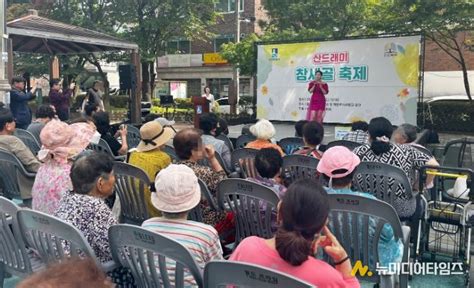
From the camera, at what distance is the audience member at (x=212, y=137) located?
4893mm

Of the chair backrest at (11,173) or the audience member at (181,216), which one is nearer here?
the audience member at (181,216)

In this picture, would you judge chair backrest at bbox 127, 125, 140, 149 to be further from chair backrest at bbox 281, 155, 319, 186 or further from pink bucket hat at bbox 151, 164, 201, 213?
pink bucket hat at bbox 151, 164, 201, 213

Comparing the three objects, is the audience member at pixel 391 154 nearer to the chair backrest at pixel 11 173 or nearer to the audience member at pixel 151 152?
the audience member at pixel 151 152

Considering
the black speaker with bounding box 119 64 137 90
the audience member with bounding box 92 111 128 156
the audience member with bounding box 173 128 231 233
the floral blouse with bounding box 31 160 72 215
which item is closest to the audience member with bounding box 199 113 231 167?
the audience member with bounding box 92 111 128 156

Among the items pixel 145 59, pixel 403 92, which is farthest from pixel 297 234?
pixel 145 59

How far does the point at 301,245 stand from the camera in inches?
67.6

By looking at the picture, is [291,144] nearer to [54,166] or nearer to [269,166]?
[269,166]

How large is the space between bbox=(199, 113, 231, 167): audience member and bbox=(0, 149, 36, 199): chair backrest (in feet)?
5.41

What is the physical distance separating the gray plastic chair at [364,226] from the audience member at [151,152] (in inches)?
62.7

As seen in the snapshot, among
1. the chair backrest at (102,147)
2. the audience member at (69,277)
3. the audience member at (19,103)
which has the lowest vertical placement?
the chair backrest at (102,147)

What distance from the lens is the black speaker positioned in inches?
481

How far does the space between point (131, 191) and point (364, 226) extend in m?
1.73

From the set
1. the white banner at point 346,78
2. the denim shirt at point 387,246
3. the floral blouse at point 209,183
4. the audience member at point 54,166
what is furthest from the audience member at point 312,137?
the white banner at point 346,78

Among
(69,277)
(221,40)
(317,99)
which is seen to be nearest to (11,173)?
(69,277)
